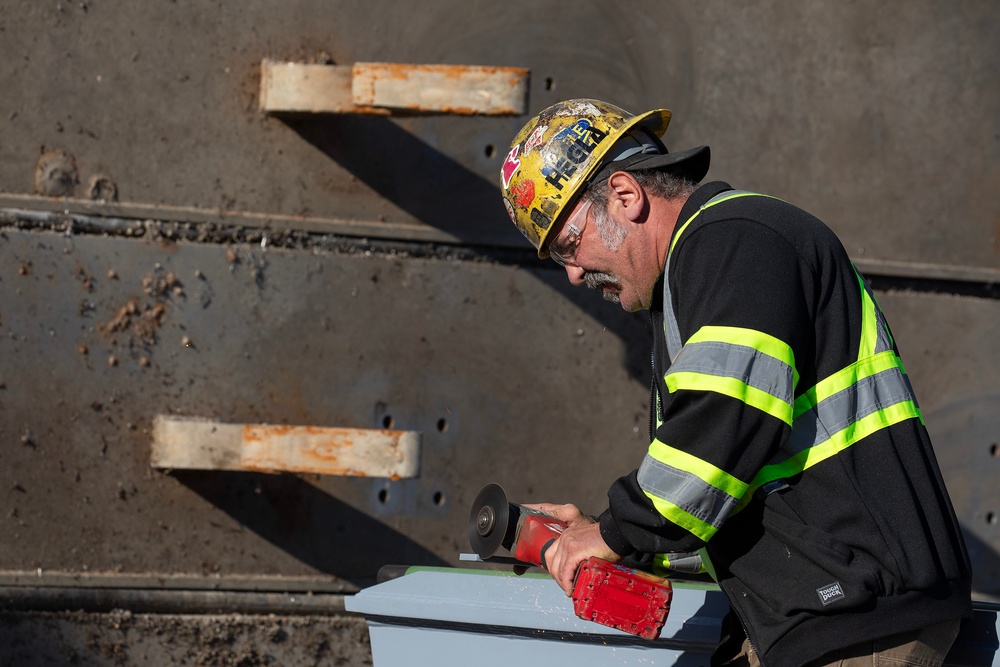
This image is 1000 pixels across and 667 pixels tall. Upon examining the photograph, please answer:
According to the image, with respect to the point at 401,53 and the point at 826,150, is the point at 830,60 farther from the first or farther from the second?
the point at 401,53

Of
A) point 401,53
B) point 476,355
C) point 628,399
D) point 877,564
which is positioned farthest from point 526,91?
point 877,564

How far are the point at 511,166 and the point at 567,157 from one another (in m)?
0.16

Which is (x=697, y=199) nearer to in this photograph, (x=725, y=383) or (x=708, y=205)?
(x=708, y=205)

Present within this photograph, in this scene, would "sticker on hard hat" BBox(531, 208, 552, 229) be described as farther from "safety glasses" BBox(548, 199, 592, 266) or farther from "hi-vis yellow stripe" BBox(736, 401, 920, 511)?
"hi-vis yellow stripe" BBox(736, 401, 920, 511)

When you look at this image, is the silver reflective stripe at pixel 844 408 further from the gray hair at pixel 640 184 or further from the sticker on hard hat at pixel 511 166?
the sticker on hard hat at pixel 511 166

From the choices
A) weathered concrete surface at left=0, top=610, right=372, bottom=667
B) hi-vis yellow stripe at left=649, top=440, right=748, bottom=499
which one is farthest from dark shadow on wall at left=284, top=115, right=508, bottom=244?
hi-vis yellow stripe at left=649, top=440, right=748, bottom=499

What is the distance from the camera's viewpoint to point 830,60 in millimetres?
3291

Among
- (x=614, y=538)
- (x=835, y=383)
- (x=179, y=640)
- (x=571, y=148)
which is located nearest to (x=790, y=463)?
(x=835, y=383)

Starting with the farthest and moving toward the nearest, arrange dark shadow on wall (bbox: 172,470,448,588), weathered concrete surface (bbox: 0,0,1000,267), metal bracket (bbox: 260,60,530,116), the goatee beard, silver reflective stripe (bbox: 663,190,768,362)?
1. dark shadow on wall (bbox: 172,470,448,588)
2. weathered concrete surface (bbox: 0,0,1000,267)
3. metal bracket (bbox: 260,60,530,116)
4. the goatee beard
5. silver reflective stripe (bbox: 663,190,768,362)

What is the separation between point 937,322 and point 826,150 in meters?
0.71

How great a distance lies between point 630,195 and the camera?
6.92 feet

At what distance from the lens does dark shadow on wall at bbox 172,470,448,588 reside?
3.08 meters

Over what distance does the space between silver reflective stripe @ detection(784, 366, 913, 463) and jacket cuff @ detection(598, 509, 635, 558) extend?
323 millimetres

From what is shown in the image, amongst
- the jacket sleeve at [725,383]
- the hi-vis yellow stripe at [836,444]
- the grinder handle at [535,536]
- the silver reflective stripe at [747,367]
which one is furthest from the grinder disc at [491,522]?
the silver reflective stripe at [747,367]
